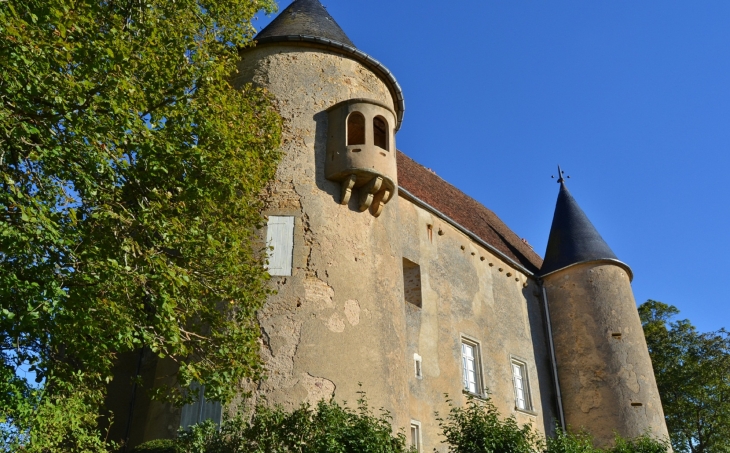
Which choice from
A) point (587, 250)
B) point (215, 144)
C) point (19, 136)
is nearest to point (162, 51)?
point (215, 144)

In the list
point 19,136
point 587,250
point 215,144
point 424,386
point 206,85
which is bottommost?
point 424,386

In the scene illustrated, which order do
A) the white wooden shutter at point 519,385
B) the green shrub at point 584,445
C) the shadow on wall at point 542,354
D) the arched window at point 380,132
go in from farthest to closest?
the shadow on wall at point 542,354
the white wooden shutter at point 519,385
the arched window at point 380,132
the green shrub at point 584,445

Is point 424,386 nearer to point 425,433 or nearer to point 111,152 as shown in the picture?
point 425,433

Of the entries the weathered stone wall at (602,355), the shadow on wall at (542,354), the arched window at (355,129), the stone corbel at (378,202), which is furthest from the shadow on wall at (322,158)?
the weathered stone wall at (602,355)

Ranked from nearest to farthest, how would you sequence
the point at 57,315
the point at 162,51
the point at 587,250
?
the point at 57,315 → the point at 162,51 → the point at 587,250

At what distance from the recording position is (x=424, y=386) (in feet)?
47.4

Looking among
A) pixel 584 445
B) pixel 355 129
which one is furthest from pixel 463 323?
pixel 355 129

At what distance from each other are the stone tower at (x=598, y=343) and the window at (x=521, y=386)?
1386mm

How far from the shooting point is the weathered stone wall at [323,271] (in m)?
11.1

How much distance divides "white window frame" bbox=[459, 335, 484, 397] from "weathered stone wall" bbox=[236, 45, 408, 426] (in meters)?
3.81

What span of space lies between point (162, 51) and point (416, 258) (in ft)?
26.3

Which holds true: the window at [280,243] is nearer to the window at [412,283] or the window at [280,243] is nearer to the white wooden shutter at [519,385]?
the window at [412,283]

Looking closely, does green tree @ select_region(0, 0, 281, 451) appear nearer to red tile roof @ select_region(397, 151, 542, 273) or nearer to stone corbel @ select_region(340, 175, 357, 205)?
stone corbel @ select_region(340, 175, 357, 205)

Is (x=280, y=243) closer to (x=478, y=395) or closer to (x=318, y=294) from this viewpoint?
(x=318, y=294)
